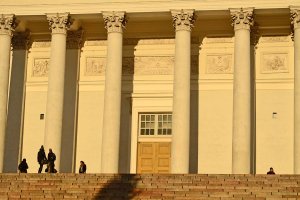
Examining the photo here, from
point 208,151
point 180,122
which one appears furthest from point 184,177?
point 208,151

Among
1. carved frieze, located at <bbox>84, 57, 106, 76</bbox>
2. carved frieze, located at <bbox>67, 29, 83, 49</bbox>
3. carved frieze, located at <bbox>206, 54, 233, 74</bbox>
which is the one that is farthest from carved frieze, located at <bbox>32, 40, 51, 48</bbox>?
carved frieze, located at <bbox>206, 54, 233, 74</bbox>

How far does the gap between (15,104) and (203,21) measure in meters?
9.82

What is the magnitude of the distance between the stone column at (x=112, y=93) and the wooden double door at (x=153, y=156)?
10.3ft

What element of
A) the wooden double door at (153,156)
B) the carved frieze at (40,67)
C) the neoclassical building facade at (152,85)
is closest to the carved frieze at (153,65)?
the neoclassical building facade at (152,85)

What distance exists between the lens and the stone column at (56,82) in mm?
30547

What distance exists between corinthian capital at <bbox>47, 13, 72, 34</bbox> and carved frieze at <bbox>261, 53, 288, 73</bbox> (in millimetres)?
9270

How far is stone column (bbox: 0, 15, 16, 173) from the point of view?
102 feet

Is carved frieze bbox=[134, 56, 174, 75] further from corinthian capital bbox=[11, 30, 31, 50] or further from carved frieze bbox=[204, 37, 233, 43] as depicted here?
corinthian capital bbox=[11, 30, 31, 50]

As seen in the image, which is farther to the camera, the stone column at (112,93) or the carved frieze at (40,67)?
the carved frieze at (40,67)

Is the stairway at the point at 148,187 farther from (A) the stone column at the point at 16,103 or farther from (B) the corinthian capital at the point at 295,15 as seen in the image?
(B) the corinthian capital at the point at 295,15

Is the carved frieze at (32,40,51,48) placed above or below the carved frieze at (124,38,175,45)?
below

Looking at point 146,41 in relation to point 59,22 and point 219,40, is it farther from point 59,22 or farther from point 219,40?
point 59,22

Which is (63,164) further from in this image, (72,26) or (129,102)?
(72,26)

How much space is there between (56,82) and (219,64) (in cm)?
777
